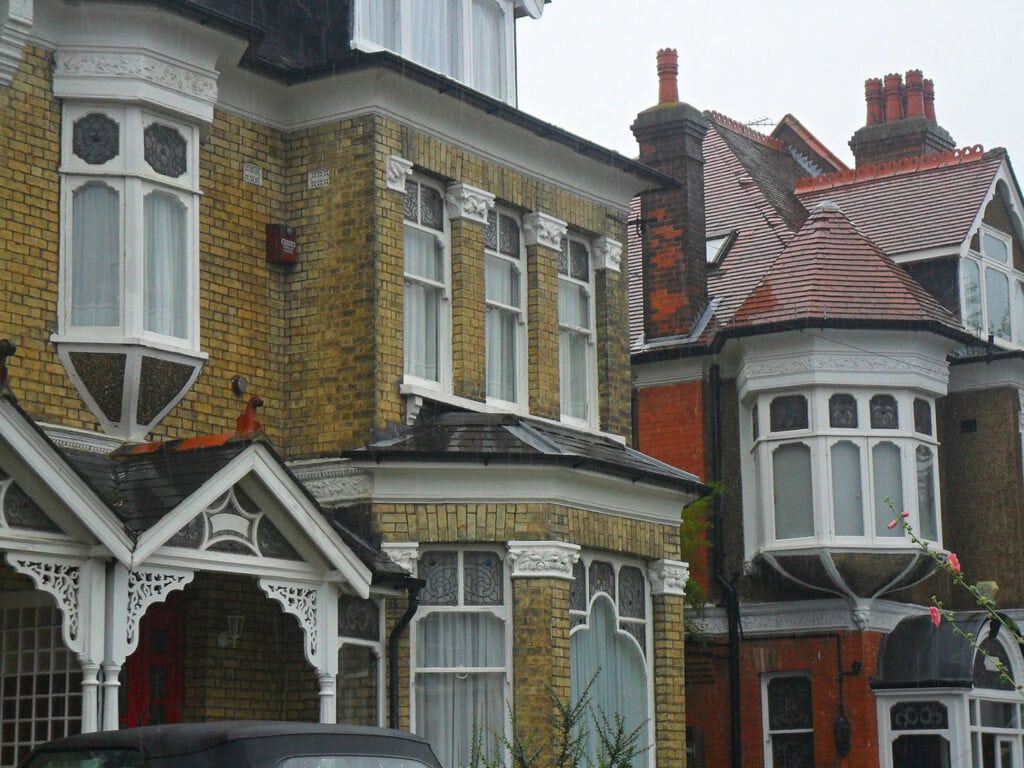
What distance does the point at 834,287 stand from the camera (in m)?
23.9

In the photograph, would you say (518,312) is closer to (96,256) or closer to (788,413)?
(96,256)

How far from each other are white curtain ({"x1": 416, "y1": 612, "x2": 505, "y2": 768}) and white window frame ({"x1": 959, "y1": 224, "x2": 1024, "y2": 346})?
12.0m

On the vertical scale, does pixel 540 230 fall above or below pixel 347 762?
above

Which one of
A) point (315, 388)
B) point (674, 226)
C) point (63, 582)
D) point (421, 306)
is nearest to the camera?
point (63, 582)

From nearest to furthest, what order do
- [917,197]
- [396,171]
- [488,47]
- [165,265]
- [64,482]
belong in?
[64,482] < [165,265] < [396,171] < [488,47] < [917,197]

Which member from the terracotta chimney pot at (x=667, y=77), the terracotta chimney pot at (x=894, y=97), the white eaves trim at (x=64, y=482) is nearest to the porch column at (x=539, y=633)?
the white eaves trim at (x=64, y=482)

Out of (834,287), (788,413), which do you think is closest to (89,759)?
(788,413)

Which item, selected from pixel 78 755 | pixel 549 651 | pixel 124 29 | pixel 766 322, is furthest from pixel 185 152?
pixel 766 322

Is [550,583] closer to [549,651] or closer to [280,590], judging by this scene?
[549,651]

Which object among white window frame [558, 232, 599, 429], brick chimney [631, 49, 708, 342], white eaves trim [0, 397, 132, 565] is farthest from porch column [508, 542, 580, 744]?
brick chimney [631, 49, 708, 342]

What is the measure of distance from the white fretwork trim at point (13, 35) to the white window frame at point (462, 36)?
4.03 metres

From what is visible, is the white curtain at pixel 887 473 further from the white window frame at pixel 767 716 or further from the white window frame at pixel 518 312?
the white window frame at pixel 518 312

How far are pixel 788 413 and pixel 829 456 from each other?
825mm

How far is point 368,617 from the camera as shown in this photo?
53.3ft
